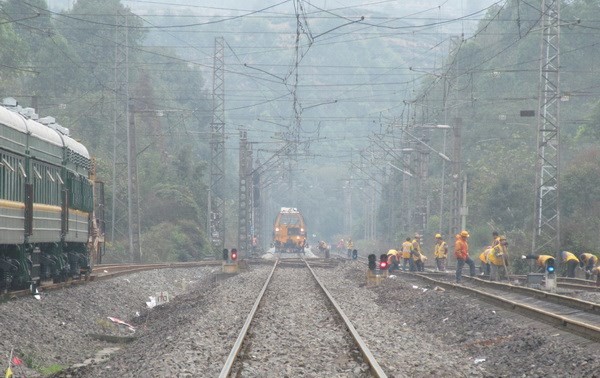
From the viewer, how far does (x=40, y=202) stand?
22.4 metres

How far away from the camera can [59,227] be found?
24953 millimetres

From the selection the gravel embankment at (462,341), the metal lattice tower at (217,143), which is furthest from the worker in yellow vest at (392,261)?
the metal lattice tower at (217,143)

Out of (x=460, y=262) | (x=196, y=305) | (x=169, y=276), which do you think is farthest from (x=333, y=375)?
(x=169, y=276)

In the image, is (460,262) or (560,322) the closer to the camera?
(560,322)

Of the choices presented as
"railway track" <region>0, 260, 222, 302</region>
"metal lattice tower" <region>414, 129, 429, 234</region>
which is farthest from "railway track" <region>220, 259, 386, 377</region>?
"metal lattice tower" <region>414, 129, 429, 234</region>

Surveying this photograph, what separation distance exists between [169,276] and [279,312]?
60.9 ft

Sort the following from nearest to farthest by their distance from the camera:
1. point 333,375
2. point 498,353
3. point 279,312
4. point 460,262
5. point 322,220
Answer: point 333,375
point 498,353
point 279,312
point 460,262
point 322,220

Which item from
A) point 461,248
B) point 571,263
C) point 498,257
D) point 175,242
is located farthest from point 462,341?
point 175,242

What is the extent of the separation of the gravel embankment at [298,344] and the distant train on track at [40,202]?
4.54m

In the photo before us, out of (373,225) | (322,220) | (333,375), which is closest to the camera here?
(333,375)

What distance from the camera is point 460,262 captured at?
32.6 m

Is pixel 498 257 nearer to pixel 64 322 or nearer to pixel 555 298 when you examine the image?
pixel 555 298

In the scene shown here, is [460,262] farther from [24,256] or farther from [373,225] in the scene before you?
[373,225]

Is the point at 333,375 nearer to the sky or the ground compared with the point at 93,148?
nearer to the ground
